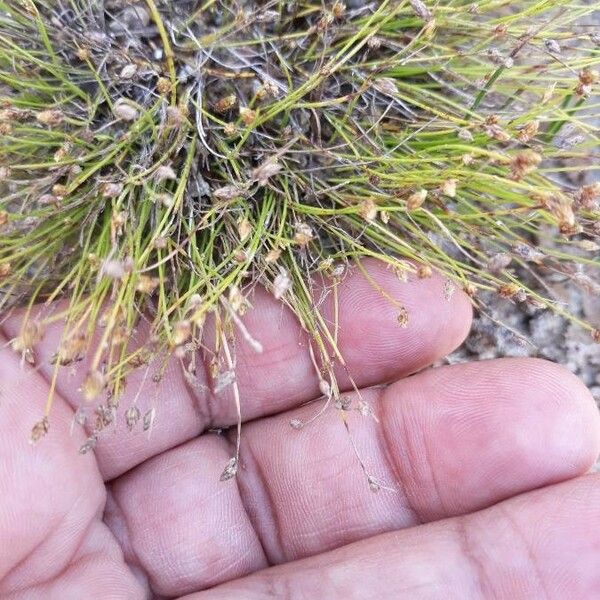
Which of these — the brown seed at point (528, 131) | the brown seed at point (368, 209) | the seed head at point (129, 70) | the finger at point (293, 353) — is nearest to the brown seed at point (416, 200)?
the brown seed at point (368, 209)

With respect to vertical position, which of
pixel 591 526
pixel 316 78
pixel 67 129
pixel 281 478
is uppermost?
pixel 67 129

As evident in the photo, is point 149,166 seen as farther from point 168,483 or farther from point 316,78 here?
point 168,483

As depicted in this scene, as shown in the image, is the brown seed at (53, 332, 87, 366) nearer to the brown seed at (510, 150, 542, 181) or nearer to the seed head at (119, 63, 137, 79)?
the seed head at (119, 63, 137, 79)

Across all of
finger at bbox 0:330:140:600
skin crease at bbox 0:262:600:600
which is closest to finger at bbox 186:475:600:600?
skin crease at bbox 0:262:600:600

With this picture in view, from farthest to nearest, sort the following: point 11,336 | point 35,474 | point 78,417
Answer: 1. point 11,336
2. point 35,474
3. point 78,417

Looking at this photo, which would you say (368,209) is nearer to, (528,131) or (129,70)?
(528,131)

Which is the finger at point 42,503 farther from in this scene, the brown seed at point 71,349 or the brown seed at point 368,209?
the brown seed at point 368,209

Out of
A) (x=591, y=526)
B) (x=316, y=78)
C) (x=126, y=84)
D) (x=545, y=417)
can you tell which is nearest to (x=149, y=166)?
(x=126, y=84)

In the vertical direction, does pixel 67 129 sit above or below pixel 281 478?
above
